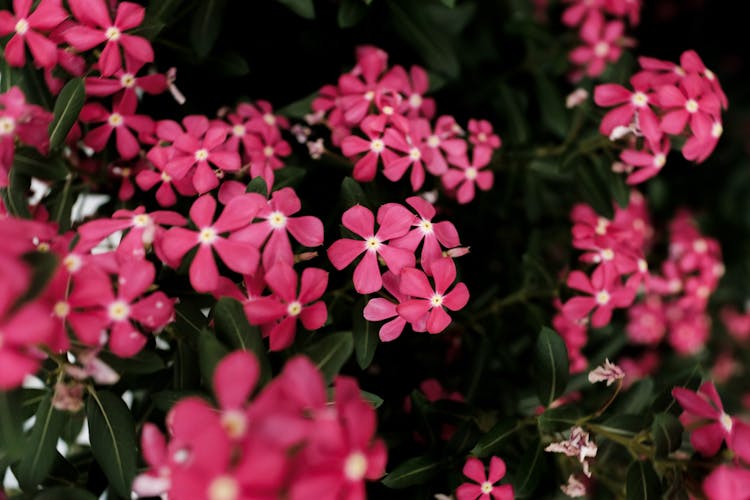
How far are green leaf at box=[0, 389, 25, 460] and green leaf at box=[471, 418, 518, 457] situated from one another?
599 millimetres

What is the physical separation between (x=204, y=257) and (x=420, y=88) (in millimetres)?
611

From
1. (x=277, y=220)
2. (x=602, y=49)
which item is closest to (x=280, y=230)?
(x=277, y=220)

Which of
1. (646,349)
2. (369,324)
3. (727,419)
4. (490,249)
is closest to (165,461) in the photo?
(369,324)

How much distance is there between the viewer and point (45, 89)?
102 cm

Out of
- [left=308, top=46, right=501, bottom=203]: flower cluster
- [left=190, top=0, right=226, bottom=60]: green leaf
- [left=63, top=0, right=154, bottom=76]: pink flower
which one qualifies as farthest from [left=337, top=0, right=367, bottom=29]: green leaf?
[left=63, top=0, right=154, bottom=76]: pink flower

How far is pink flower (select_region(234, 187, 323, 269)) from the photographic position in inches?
31.5

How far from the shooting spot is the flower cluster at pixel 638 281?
110cm

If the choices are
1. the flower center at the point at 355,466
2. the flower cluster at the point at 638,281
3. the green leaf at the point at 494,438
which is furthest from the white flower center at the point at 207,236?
the flower cluster at the point at 638,281

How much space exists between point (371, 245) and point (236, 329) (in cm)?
23

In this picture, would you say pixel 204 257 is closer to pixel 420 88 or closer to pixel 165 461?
pixel 165 461

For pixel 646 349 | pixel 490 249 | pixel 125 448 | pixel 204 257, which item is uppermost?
pixel 204 257

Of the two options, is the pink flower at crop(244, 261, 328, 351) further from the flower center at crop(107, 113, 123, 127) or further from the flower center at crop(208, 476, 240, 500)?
the flower center at crop(107, 113, 123, 127)

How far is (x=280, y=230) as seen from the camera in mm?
829

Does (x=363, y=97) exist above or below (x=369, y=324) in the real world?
above
